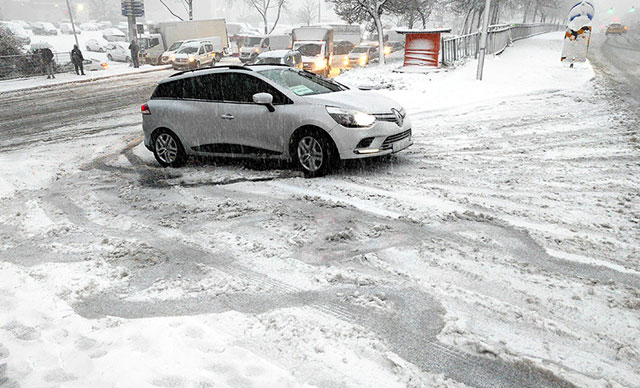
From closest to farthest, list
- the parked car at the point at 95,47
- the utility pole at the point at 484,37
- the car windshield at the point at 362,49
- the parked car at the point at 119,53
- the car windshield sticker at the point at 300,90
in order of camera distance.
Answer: the car windshield sticker at the point at 300,90 → the utility pole at the point at 484,37 → the car windshield at the point at 362,49 → the parked car at the point at 119,53 → the parked car at the point at 95,47

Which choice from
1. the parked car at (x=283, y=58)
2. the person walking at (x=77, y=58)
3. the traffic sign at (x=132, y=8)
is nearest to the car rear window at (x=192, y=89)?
the parked car at (x=283, y=58)

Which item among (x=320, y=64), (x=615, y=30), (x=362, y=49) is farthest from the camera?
(x=615, y=30)

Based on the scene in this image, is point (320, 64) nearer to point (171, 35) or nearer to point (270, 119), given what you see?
point (270, 119)

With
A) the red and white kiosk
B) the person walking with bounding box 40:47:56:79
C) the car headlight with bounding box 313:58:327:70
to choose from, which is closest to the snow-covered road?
the red and white kiosk

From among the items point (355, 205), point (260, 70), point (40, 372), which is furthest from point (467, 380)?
point (260, 70)

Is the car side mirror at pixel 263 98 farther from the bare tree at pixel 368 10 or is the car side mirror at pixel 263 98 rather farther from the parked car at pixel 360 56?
the parked car at pixel 360 56

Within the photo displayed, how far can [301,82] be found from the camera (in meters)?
7.21

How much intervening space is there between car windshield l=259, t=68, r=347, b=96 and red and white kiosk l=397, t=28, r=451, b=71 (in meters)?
13.4

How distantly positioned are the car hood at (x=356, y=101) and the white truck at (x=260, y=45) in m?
24.0

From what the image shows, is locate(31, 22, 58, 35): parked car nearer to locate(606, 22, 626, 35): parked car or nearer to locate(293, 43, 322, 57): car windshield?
locate(293, 43, 322, 57): car windshield

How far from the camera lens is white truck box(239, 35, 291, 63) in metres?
29.9

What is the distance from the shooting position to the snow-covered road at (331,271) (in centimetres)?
280

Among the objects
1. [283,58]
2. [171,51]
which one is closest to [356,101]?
[283,58]

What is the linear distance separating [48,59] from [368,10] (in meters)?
17.5
